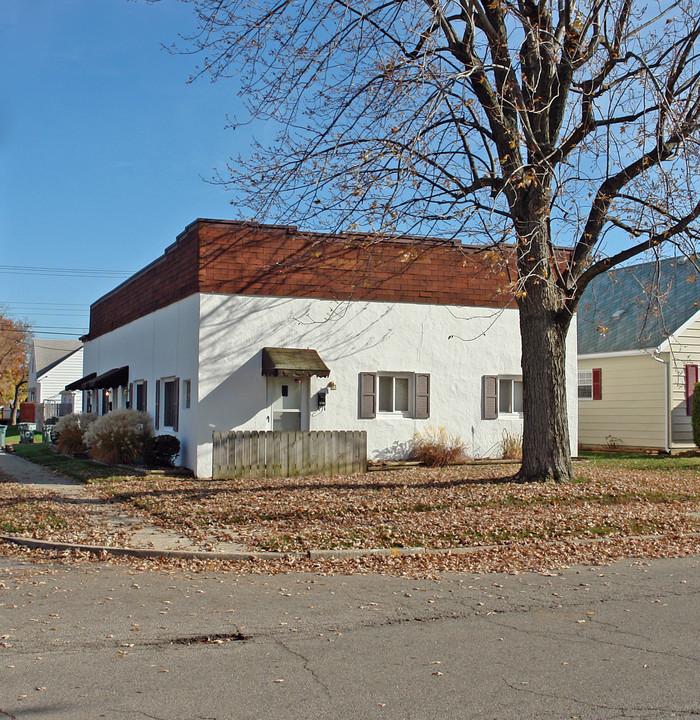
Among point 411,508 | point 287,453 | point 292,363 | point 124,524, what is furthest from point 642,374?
point 124,524

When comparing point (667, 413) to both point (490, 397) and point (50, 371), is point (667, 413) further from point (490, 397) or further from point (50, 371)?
point (50, 371)

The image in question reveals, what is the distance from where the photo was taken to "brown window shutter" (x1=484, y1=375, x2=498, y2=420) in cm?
2080

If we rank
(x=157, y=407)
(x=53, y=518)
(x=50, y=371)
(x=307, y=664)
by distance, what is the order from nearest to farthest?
(x=307, y=664), (x=53, y=518), (x=157, y=407), (x=50, y=371)

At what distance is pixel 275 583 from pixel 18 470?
45.8 ft

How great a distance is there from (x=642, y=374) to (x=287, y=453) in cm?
1267

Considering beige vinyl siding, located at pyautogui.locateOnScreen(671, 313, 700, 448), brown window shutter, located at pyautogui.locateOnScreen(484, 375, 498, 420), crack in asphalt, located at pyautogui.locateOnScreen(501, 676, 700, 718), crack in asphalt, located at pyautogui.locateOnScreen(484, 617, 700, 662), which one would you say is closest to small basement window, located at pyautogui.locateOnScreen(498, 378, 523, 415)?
brown window shutter, located at pyautogui.locateOnScreen(484, 375, 498, 420)

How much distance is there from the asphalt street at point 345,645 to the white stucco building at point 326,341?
9398mm

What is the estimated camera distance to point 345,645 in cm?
630

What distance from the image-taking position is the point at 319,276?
1925 cm

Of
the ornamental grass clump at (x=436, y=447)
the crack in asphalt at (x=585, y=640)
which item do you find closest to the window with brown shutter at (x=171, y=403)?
the ornamental grass clump at (x=436, y=447)

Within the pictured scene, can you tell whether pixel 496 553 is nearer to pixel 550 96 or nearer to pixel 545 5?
pixel 550 96

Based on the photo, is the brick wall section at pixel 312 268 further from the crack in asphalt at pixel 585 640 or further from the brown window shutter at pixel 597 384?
the crack in asphalt at pixel 585 640

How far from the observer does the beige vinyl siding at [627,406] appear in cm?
2411

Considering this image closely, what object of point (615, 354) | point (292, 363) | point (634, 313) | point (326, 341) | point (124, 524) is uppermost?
point (634, 313)
